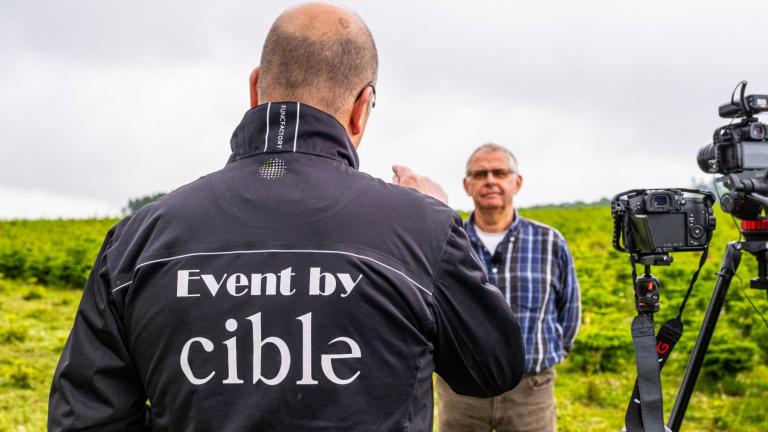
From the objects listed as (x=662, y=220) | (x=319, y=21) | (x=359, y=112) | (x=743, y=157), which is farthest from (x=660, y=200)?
(x=319, y=21)

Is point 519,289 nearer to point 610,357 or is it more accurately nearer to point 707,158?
point 707,158

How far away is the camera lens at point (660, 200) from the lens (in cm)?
263

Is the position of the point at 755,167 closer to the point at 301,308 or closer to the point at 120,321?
the point at 301,308

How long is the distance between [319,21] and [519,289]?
2.76m

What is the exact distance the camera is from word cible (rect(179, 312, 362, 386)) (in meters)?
1.44

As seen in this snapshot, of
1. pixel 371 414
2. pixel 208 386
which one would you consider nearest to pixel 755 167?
pixel 371 414

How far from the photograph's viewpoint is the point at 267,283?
1465 mm

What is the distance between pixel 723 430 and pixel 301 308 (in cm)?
633

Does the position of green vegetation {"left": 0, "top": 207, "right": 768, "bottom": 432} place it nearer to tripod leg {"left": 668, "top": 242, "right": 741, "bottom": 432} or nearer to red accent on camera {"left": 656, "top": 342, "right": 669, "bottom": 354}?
tripod leg {"left": 668, "top": 242, "right": 741, "bottom": 432}

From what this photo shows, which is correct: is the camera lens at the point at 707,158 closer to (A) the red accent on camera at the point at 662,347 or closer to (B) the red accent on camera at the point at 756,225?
(B) the red accent on camera at the point at 756,225

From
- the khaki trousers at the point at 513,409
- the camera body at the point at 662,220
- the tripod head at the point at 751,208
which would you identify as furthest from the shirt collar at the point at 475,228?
the camera body at the point at 662,220

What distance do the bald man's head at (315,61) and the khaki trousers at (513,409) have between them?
2814 millimetres

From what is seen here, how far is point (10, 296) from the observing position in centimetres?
1366

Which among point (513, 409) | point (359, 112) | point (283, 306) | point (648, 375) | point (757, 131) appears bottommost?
point (513, 409)
